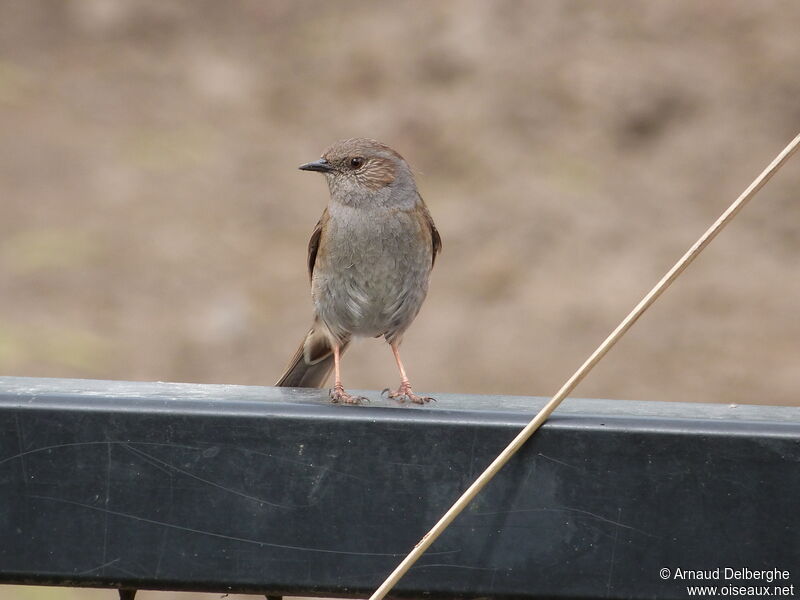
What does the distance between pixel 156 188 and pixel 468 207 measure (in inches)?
108

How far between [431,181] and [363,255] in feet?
19.0

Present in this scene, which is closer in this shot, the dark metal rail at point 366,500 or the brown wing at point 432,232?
the dark metal rail at point 366,500

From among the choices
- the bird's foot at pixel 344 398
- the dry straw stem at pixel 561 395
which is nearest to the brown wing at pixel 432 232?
the bird's foot at pixel 344 398

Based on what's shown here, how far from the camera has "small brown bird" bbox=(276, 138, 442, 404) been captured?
15.9ft

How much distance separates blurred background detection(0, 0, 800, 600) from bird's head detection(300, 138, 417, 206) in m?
2.69

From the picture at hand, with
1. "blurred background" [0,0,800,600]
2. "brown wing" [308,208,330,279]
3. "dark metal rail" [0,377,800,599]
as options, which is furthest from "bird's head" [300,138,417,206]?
"blurred background" [0,0,800,600]

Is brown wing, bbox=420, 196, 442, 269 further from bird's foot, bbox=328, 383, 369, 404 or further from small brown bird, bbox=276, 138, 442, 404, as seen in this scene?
bird's foot, bbox=328, 383, 369, 404

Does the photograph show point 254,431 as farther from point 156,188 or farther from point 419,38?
point 419,38

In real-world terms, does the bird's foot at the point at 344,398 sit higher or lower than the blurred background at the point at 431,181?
lower

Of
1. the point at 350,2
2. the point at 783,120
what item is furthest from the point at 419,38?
the point at 783,120

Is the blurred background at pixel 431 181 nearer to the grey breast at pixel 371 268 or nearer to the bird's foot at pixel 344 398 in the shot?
the grey breast at pixel 371 268

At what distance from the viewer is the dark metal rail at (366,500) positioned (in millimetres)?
2537

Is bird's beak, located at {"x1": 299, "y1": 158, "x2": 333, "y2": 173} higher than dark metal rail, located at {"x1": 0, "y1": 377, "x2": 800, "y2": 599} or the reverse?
higher

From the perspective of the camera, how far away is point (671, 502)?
254cm
